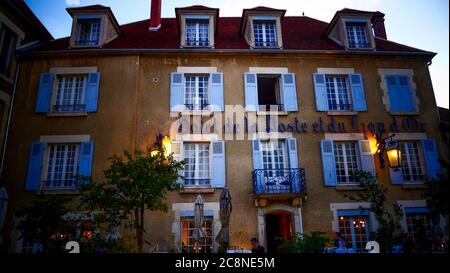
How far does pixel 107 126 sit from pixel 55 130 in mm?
1769

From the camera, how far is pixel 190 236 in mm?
9766

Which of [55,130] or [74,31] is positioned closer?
[55,130]

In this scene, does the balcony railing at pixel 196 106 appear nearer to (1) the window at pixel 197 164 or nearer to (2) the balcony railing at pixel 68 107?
(1) the window at pixel 197 164

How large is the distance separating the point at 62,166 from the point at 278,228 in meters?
7.93

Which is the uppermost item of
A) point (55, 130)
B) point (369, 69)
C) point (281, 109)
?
point (369, 69)

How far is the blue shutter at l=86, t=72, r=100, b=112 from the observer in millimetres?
10594

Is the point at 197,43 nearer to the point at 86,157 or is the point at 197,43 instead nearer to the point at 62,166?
the point at 86,157

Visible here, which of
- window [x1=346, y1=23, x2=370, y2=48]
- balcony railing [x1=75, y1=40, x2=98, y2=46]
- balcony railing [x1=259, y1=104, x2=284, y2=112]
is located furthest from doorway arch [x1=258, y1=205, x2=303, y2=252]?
balcony railing [x1=75, y1=40, x2=98, y2=46]

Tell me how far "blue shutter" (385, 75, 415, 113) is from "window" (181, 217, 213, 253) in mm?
7629

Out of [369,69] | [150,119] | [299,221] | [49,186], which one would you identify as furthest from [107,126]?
[369,69]

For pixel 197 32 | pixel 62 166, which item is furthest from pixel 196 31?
pixel 62 166

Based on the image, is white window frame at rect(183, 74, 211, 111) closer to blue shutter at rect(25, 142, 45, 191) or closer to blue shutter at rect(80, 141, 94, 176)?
blue shutter at rect(80, 141, 94, 176)

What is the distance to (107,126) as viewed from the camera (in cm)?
1041
